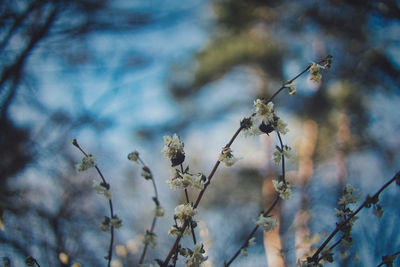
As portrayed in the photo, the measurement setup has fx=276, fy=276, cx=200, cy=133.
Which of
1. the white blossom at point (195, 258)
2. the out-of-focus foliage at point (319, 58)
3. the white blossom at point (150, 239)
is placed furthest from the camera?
the out-of-focus foliage at point (319, 58)

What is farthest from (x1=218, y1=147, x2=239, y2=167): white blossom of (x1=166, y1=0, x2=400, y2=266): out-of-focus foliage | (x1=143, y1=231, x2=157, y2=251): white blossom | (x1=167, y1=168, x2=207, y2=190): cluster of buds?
(x1=166, y1=0, x2=400, y2=266): out-of-focus foliage

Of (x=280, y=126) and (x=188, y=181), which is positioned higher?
(x=280, y=126)

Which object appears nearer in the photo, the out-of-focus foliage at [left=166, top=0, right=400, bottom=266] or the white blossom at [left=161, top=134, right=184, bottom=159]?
the white blossom at [left=161, top=134, right=184, bottom=159]

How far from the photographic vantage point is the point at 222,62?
17.1ft

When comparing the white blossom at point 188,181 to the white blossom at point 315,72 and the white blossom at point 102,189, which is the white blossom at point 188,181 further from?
the white blossom at point 315,72

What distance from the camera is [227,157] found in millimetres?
967

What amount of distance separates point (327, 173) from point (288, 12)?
2781 millimetres

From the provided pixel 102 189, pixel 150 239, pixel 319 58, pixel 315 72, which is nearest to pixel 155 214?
pixel 150 239

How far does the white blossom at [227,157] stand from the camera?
0.96m

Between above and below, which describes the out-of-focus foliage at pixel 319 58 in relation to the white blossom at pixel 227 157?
above

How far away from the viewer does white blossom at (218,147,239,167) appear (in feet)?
3.15

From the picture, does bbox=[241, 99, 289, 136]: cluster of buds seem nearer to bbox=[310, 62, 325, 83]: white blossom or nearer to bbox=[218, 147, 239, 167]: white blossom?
bbox=[218, 147, 239, 167]: white blossom

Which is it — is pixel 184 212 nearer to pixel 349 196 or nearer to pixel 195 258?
pixel 195 258

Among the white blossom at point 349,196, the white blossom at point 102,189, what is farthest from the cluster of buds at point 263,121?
the white blossom at point 102,189
